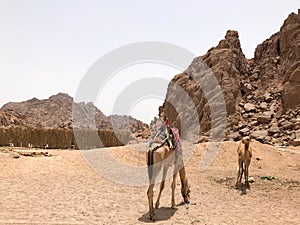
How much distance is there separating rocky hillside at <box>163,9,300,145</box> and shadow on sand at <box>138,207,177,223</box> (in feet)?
76.7

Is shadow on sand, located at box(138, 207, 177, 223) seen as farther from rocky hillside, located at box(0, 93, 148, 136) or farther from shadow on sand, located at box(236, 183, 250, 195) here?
rocky hillside, located at box(0, 93, 148, 136)

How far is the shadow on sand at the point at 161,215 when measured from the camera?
8.03 m

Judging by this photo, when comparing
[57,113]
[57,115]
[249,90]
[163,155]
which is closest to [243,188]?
[163,155]

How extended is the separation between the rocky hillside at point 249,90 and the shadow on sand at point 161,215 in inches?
920

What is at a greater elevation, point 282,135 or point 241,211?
point 282,135

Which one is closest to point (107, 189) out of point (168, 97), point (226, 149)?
point (226, 149)

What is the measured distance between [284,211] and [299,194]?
2.89 m

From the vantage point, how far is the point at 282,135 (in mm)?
31266

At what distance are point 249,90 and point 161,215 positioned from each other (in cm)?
3554

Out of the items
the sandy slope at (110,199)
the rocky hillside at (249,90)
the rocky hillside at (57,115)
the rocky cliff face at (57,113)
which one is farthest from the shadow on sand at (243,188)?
the rocky cliff face at (57,113)

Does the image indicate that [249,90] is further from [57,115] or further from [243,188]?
[57,115]

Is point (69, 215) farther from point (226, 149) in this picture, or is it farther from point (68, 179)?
point (226, 149)

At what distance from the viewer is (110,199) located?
10.1 m

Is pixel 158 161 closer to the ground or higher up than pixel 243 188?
higher up
